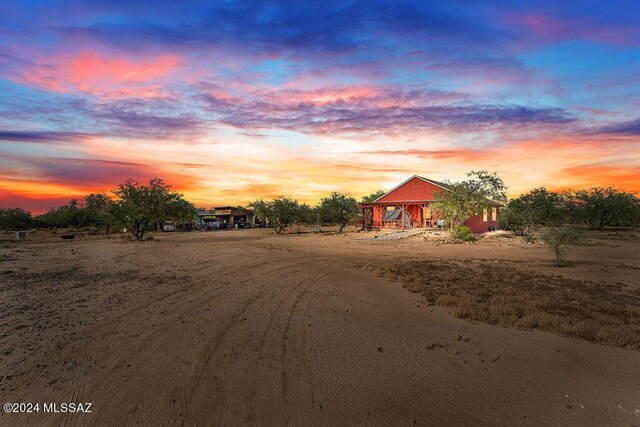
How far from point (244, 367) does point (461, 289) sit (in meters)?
8.24

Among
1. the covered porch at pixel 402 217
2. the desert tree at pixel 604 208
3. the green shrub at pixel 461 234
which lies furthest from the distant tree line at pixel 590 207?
the green shrub at pixel 461 234

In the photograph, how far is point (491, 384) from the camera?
525cm

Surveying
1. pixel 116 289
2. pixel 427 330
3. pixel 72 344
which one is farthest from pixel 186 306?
pixel 427 330

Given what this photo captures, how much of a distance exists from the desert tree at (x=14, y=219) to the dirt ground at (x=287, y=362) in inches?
2148

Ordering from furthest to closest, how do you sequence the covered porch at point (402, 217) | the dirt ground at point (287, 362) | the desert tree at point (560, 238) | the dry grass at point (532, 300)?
the covered porch at point (402, 217) < the desert tree at point (560, 238) < the dry grass at point (532, 300) < the dirt ground at point (287, 362)

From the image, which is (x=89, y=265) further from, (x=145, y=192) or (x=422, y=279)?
(x=145, y=192)

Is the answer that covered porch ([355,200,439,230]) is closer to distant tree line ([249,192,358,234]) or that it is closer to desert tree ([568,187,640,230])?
distant tree line ([249,192,358,234])

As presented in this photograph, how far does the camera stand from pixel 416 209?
45.7 m


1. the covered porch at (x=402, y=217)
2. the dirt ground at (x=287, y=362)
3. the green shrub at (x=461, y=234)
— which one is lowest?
the dirt ground at (x=287, y=362)

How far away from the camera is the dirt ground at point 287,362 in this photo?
4.52 m

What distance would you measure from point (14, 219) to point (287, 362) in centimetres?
6913

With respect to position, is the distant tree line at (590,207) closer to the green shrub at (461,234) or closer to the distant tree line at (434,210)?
the distant tree line at (434,210)

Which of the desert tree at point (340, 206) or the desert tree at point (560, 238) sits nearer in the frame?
the desert tree at point (560, 238)

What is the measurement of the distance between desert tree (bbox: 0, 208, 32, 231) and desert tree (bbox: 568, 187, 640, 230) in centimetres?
8279
